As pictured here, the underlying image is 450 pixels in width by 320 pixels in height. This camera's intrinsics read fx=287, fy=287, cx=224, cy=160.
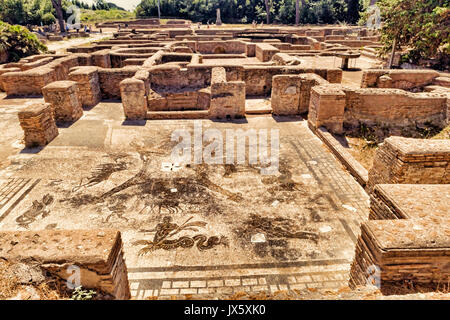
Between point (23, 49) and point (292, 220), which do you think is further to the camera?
point (23, 49)

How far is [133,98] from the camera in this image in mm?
8469

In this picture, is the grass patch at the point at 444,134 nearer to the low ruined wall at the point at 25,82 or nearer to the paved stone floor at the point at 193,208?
the paved stone floor at the point at 193,208

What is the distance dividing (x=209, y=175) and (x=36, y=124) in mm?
4357

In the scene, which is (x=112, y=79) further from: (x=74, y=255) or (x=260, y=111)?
(x=74, y=255)

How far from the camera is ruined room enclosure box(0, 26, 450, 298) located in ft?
12.7

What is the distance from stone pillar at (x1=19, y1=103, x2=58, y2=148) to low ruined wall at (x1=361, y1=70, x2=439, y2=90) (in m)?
10.8

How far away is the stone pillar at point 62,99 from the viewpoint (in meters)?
8.05

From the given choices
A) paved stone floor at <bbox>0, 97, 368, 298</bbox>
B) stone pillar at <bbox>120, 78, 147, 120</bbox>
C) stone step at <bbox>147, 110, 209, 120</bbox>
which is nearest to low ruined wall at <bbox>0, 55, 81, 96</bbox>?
paved stone floor at <bbox>0, 97, 368, 298</bbox>

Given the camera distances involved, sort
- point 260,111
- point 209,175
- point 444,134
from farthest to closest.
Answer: point 260,111, point 444,134, point 209,175

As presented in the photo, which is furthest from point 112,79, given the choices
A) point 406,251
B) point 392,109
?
point 406,251

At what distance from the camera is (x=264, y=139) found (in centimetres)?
757
